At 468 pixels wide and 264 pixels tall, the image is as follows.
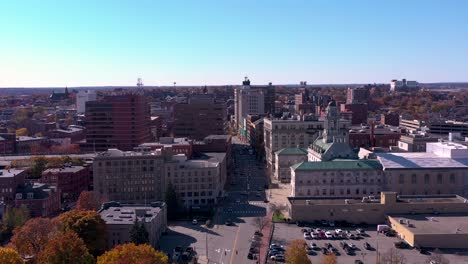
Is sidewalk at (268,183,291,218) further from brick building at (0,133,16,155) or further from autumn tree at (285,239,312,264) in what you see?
brick building at (0,133,16,155)

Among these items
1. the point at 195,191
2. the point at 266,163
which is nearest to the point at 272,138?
the point at 266,163

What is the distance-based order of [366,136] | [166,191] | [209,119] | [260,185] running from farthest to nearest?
[209,119], [366,136], [260,185], [166,191]

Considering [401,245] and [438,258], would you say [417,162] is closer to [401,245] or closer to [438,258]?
[401,245]

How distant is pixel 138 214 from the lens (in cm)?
5950

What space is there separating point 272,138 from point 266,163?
32.3 feet

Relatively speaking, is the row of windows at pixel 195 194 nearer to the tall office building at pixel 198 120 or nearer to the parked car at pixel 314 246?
the parked car at pixel 314 246

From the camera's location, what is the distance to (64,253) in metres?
44.7

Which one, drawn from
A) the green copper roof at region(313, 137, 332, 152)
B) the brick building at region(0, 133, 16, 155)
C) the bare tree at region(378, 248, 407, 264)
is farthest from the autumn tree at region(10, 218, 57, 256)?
the brick building at region(0, 133, 16, 155)

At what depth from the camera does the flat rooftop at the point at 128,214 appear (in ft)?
190

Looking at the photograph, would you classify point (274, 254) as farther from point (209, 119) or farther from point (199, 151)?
point (209, 119)

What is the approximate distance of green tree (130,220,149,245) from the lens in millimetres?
53438

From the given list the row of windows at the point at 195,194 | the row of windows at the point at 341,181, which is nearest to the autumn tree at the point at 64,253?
the row of windows at the point at 195,194

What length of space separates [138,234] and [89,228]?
4.62 meters

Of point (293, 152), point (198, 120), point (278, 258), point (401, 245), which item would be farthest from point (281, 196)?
point (198, 120)
